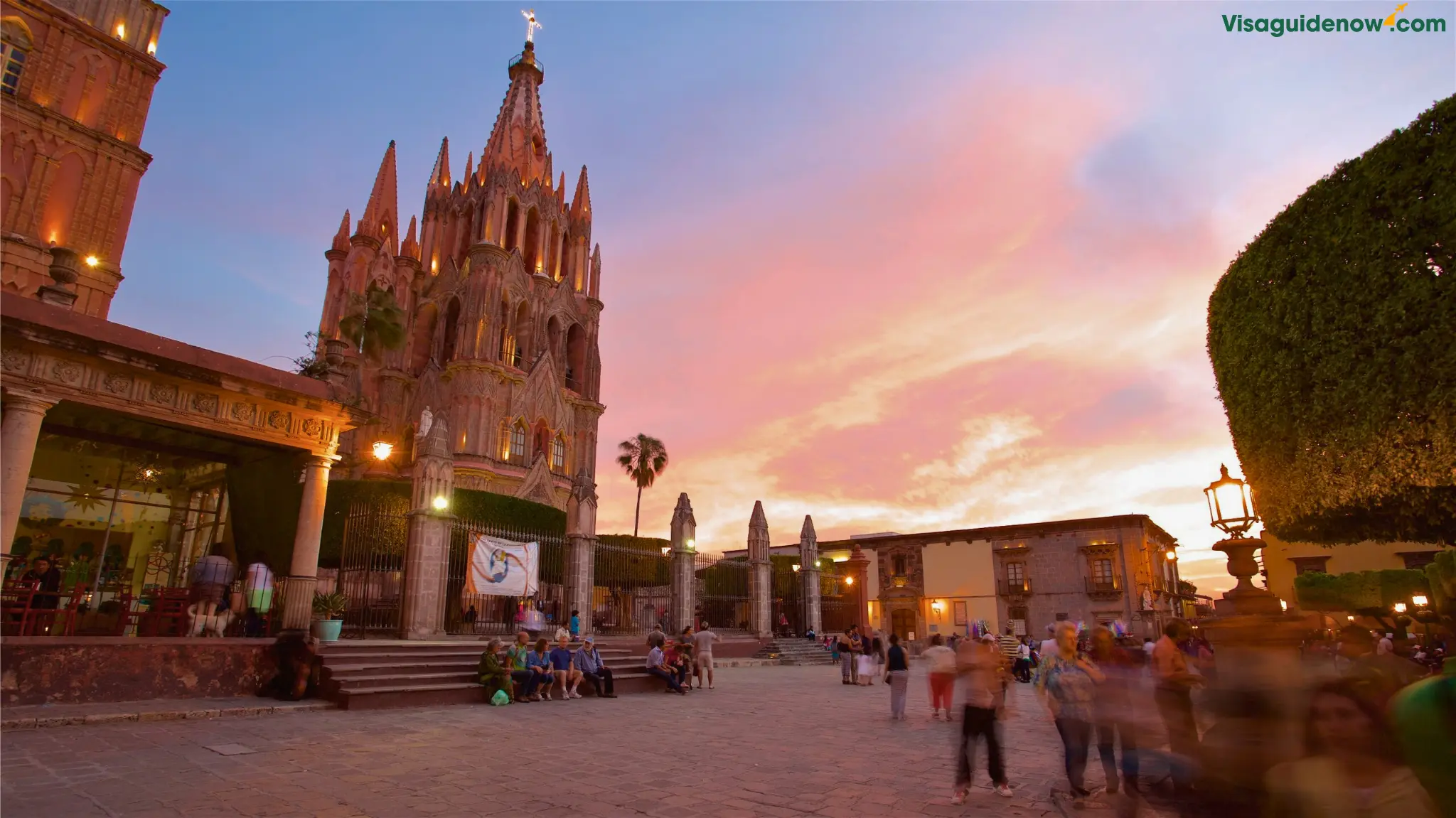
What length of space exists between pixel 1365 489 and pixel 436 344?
40.0 meters

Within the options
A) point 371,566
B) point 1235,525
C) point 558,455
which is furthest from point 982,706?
point 558,455

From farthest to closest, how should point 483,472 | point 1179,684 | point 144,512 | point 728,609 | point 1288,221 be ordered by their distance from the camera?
point 483,472 → point 728,609 → point 144,512 → point 1288,221 → point 1179,684

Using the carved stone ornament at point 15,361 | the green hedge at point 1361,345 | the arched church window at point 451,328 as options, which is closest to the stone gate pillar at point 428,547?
the carved stone ornament at point 15,361

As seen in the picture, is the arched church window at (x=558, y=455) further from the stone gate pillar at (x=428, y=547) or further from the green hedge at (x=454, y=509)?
the stone gate pillar at (x=428, y=547)

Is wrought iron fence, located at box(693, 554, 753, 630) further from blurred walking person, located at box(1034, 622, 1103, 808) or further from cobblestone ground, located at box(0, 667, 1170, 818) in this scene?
blurred walking person, located at box(1034, 622, 1103, 808)

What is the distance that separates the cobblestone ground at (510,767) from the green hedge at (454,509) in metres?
11.5

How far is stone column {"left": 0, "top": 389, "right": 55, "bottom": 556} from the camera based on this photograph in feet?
32.7

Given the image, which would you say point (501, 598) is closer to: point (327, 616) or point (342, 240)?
point (327, 616)

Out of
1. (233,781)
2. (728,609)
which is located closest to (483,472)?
(728,609)

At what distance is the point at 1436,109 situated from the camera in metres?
11.3

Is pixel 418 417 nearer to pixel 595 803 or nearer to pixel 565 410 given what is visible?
pixel 565 410

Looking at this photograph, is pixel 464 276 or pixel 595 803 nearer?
pixel 595 803

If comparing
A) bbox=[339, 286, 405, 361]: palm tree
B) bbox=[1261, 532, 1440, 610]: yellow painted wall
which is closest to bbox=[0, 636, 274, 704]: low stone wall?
bbox=[339, 286, 405, 361]: palm tree

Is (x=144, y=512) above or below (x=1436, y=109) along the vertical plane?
below
